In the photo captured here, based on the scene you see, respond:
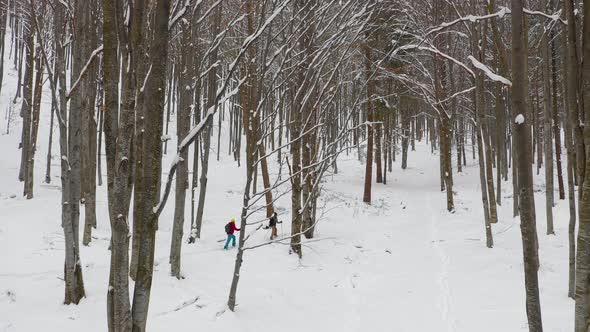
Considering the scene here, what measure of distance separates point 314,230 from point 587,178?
10886mm

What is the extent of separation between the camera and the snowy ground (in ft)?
22.1

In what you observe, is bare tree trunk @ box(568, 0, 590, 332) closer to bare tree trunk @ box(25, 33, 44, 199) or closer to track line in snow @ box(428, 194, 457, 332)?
track line in snow @ box(428, 194, 457, 332)

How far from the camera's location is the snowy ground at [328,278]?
673 centimetres

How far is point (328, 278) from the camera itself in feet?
30.7

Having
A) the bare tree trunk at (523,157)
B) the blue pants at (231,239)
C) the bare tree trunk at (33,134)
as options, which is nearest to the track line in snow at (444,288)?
the bare tree trunk at (523,157)

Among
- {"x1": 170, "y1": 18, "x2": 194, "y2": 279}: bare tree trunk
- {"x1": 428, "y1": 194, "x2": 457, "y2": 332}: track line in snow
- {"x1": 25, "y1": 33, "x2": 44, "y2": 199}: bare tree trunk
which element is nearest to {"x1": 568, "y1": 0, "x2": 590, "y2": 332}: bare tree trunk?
{"x1": 428, "y1": 194, "x2": 457, "y2": 332}: track line in snow

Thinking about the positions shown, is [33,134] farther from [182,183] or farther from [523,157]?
[523,157]

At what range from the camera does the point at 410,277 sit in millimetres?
9477

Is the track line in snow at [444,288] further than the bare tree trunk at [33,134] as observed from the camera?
No

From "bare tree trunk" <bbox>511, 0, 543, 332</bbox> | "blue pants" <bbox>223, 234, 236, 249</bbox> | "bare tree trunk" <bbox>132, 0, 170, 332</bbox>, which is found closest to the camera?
"bare tree trunk" <bbox>132, 0, 170, 332</bbox>

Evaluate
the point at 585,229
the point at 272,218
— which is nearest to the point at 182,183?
the point at 272,218

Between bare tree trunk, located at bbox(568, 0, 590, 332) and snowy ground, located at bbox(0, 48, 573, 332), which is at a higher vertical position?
bare tree trunk, located at bbox(568, 0, 590, 332)

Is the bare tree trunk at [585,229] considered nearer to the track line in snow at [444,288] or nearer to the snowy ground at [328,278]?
the snowy ground at [328,278]

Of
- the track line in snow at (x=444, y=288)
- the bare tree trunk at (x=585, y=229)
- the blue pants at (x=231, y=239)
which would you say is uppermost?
the bare tree trunk at (x=585, y=229)
